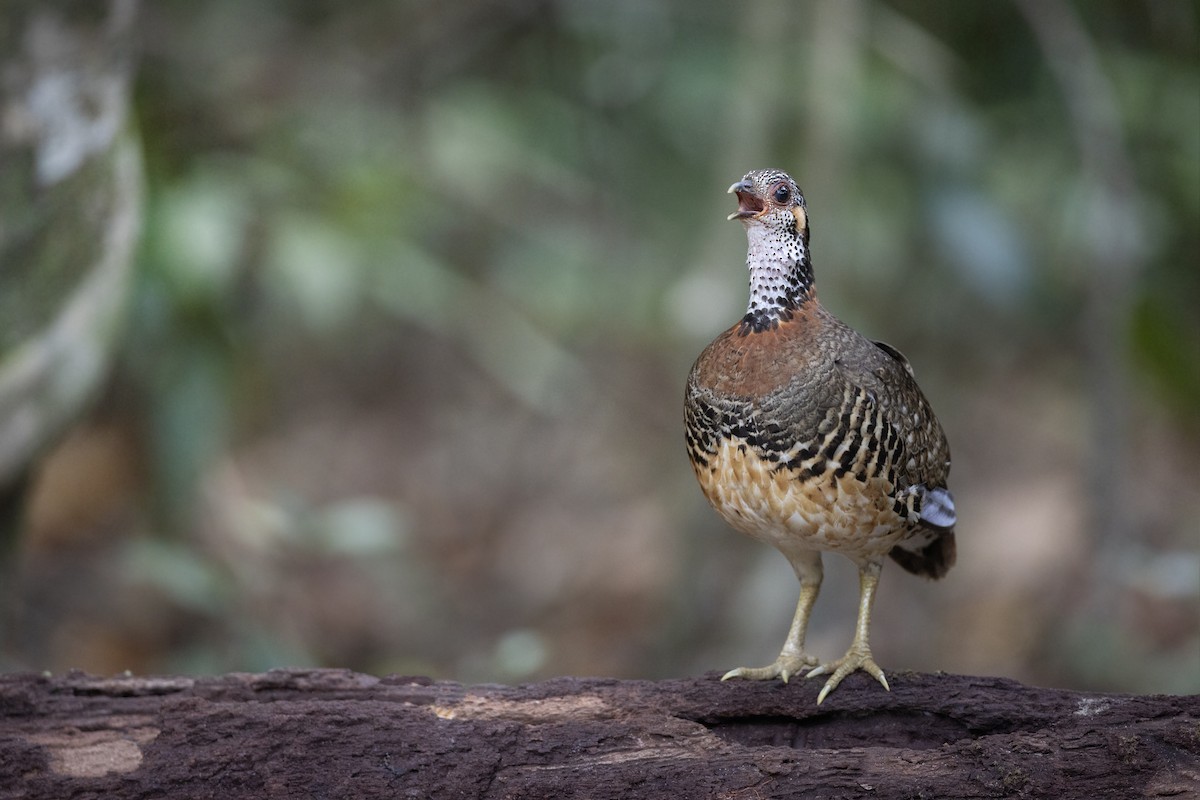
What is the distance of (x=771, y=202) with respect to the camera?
10.9 feet

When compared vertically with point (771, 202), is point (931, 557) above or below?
below

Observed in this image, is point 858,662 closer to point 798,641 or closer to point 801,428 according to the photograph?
point 798,641

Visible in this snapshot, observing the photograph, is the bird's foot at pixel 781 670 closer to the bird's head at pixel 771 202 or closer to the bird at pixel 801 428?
the bird at pixel 801 428

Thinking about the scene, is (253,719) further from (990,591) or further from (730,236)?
(990,591)

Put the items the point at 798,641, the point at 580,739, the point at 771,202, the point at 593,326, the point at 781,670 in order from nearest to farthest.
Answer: the point at 580,739, the point at 771,202, the point at 781,670, the point at 798,641, the point at 593,326

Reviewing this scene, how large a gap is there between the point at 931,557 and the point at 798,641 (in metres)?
0.59

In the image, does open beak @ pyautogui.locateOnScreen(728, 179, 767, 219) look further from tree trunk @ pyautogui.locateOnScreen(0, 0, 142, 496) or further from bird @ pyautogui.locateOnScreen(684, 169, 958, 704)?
tree trunk @ pyautogui.locateOnScreen(0, 0, 142, 496)

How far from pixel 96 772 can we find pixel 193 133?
3.92m

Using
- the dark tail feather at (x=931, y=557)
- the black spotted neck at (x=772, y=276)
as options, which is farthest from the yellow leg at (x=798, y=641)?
the black spotted neck at (x=772, y=276)

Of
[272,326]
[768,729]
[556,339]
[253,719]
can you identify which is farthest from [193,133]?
[768,729]

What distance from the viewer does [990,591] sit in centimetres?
823

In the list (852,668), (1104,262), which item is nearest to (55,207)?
(852,668)

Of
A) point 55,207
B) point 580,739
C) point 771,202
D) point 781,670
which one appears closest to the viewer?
point 580,739

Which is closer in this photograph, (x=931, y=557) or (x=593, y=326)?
(x=931, y=557)
